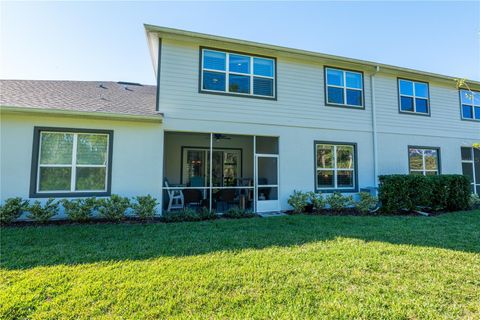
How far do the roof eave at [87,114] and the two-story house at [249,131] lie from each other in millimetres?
40

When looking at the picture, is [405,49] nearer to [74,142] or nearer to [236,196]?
[236,196]

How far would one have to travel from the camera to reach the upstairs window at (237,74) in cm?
839

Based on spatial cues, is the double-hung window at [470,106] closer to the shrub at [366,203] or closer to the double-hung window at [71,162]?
the shrub at [366,203]

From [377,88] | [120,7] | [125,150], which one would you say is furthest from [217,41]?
[377,88]

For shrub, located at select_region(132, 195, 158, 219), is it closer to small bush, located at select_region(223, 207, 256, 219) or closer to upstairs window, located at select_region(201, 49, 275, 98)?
small bush, located at select_region(223, 207, 256, 219)

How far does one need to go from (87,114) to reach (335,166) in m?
8.80

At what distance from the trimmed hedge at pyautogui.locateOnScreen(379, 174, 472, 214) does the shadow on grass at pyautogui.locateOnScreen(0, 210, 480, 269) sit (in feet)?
3.79

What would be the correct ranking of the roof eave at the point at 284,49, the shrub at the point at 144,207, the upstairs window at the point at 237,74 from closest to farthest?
the shrub at the point at 144,207, the roof eave at the point at 284,49, the upstairs window at the point at 237,74

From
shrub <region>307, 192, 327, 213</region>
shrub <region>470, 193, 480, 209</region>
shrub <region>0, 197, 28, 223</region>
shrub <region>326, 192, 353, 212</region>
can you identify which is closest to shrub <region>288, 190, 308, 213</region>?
shrub <region>307, 192, 327, 213</region>

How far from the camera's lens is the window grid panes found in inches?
272

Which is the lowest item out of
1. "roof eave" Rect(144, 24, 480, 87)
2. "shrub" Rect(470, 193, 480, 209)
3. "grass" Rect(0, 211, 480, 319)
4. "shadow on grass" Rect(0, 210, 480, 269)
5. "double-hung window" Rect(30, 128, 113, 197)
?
"grass" Rect(0, 211, 480, 319)

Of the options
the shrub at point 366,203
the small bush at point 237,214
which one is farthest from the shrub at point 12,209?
the shrub at point 366,203

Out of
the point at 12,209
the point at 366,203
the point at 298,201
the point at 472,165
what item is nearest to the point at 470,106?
the point at 472,165

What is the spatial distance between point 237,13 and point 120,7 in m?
4.22
